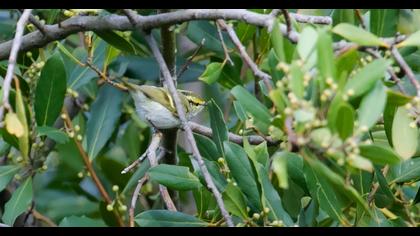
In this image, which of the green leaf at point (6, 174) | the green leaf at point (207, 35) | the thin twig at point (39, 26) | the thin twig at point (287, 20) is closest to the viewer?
the thin twig at point (287, 20)

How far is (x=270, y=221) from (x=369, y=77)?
677 millimetres

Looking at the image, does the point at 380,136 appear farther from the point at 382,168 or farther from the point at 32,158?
the point at 32,158

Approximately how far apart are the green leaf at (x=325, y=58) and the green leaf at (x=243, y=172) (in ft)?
2.05

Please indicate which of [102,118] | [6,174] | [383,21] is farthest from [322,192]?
[102,118]

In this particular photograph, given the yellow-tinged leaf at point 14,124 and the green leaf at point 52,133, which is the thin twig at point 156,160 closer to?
the green leaf at point 52,133

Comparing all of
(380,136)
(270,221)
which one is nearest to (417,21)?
(380,136)

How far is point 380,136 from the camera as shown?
227 cm

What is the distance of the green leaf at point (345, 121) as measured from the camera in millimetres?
1303

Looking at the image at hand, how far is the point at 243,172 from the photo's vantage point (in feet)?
6.39

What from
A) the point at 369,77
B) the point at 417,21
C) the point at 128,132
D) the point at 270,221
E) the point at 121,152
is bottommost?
the point at 121,152

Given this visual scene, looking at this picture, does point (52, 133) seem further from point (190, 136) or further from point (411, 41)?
point (411, 41)

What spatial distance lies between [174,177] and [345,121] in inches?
31.2

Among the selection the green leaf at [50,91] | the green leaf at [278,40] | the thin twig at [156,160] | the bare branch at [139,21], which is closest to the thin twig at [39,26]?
the bare branch at [139,21]

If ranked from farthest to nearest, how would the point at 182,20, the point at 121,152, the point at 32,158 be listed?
the point at 121,152, the point at 32,158, the point at 182,20
